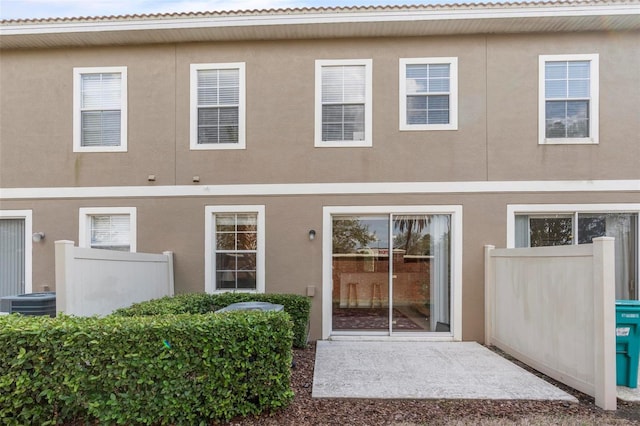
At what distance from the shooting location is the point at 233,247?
25.3 feet

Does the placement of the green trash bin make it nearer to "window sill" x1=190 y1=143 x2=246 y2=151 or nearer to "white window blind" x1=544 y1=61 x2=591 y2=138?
"white window blind" x1=544 y1=61 x2=591 y2=138

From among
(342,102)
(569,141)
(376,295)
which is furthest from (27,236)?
(569,141)

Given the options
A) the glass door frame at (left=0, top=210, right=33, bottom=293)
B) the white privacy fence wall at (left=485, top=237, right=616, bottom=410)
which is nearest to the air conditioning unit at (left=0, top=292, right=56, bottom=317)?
the glass door frame at (left=0, top=210, right=33, bottom=293)

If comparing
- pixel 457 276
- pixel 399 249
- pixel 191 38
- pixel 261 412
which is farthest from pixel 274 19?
pixel 261 412

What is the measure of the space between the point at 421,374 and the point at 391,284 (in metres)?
2.22

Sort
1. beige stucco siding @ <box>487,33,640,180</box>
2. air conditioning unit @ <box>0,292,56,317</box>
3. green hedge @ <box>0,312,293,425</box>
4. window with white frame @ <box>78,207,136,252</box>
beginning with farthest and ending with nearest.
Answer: window with white frame @ <box>78,207,136,252</box> → beige stucco siding @ <box>487,33,640,180</box> → air conditioning unit @ <box>0,292,56,317</box> → green hedge @ <box>0,312,293,425</box>

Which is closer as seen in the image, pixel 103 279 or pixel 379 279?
pixel 103 279

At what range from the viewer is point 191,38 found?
7570 millimetres

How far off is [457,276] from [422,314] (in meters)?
0.98

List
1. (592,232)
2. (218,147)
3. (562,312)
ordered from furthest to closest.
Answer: (218,147) < (592,232) < (562,312)

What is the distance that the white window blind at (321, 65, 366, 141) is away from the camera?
7.59 m

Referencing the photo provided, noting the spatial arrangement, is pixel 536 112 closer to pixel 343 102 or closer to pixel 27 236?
pixel 343 102

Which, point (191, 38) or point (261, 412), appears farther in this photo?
point (191, 38)

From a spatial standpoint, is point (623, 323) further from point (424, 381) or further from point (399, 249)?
point (399, 249)
